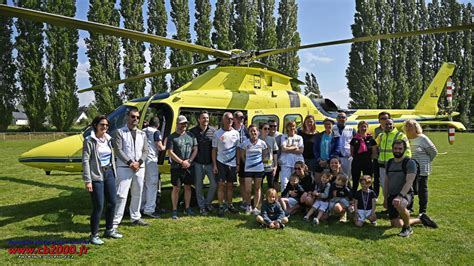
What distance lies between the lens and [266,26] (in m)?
37.2

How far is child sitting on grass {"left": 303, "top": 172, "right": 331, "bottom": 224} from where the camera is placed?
564cm

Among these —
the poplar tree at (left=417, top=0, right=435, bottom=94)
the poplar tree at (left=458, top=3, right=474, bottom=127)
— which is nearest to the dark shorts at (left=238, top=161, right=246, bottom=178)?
the poplar tree at (left=417, top=0, right=435, bottom=94)

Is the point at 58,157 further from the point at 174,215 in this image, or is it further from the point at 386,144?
the point at 386,144

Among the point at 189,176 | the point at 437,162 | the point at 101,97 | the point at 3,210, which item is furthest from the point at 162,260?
the point at 101,97

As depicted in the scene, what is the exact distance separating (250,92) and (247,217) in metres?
3.05

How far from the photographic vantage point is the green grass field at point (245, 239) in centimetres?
418

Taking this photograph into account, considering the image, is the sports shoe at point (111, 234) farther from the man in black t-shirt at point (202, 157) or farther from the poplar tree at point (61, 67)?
the poplar tree at point (61, 67)

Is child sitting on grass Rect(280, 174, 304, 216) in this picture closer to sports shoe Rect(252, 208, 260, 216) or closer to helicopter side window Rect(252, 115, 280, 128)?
sports shoe Rect(252, 208, 260, 216)

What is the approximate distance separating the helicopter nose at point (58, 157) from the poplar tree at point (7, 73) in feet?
94.9

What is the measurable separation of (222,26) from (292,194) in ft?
101

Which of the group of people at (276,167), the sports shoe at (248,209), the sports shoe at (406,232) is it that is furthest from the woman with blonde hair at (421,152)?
the sports shoe at (248,209)

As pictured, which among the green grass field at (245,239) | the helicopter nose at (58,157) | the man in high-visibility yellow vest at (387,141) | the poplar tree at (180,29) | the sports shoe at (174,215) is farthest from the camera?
the poplar tree at (180,29)

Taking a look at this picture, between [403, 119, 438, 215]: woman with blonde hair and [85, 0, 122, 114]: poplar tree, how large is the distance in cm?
2723

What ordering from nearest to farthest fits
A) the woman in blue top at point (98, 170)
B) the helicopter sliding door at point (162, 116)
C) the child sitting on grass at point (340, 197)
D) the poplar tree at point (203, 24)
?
the woman in blue top at point (98, 170), the child sitting on grass at point (340, 197), the helicopter sliding door at point (162, 116), the poplar tree at point (203, 24)
